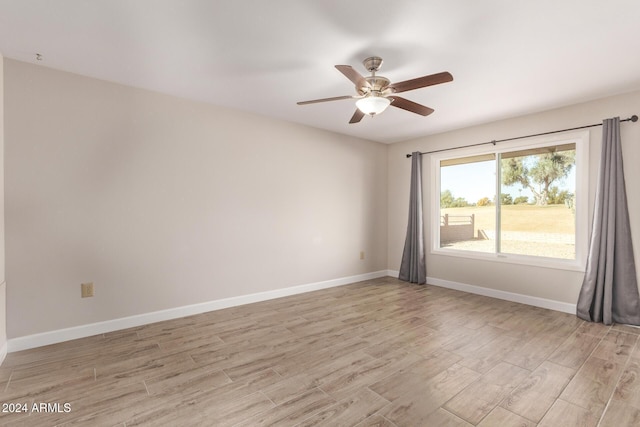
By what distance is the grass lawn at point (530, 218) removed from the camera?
3.68 metres

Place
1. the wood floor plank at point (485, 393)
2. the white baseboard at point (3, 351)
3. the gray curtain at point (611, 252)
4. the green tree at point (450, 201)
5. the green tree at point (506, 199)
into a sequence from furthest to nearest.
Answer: the green tree at point (450, 201) < the green tree at point (506, 199) < the gray curtain at point (611, 252) < the white baseboard at point (3, 351) < the wood floor plank at point (485, 393)

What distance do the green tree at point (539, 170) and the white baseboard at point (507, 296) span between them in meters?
1.22

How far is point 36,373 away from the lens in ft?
7.21

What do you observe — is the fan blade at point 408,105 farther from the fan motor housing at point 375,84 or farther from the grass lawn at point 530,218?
the grass lawn at point 530,218

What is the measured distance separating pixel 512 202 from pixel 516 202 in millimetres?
49

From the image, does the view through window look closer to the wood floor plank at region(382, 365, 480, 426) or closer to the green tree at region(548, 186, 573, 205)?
the green tree at region(548, 186, 573, 205)

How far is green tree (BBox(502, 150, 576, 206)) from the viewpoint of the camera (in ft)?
12.1

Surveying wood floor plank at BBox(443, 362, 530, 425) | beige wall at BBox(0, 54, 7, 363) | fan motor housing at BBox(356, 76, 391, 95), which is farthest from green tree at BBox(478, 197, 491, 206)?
beige wall at BBox(0, 54, 7, 363)

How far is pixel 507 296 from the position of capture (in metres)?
4.04

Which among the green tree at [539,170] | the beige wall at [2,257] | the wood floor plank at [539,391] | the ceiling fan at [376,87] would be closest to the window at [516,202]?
the green tree at [539,170]

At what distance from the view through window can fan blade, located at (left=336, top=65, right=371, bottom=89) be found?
287 centimetres

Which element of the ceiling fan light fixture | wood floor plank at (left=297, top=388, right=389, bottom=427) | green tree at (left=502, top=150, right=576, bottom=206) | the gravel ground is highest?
the ceiling fan light fixture

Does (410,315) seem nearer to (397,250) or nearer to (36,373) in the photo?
(397,250)

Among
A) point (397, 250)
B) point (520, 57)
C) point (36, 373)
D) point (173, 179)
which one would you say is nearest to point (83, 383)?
point (36, 373)
